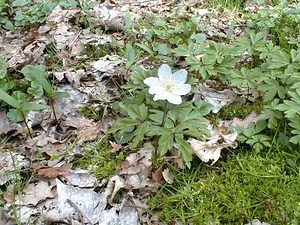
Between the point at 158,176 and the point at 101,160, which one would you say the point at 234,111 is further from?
the point at 101,160

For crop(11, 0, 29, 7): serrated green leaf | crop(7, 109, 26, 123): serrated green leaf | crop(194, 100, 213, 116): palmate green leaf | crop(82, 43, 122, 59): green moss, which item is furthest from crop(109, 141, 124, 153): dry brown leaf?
crop(11, 0, 29, 7): serrated green leaf

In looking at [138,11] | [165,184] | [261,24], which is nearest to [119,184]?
[165,184]

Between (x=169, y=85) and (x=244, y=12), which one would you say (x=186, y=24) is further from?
(x=169, y=85)

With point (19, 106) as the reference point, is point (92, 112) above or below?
below

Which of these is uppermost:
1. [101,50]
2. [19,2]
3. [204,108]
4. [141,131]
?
[141,131]

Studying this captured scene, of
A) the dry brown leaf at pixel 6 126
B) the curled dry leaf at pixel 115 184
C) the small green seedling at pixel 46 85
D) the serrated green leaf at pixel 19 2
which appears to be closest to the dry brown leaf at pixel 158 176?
the curled dry leaf at pixel 115 184

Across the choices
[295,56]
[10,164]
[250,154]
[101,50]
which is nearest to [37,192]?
[10,164]

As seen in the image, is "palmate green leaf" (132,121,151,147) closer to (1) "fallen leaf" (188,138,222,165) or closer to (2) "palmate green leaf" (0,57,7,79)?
(1) "fallen leaf" (188,138,222,165)
